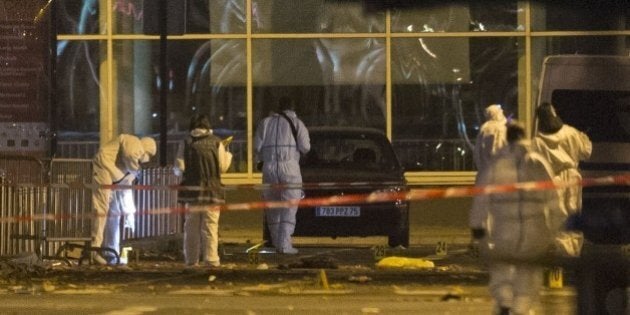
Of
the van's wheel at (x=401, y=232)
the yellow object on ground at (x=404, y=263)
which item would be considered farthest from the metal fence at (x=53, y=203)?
the van's wheel at (x=401, y=232)

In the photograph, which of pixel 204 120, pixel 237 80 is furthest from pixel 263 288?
pixel 237 80

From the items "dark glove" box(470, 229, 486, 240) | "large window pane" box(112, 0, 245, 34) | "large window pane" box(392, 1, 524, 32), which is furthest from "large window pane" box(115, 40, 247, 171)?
"dark glove" box(470, 229, 486, 240)

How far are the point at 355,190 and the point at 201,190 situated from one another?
252cm

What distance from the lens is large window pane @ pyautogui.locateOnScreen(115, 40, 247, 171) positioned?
21219 millimetres

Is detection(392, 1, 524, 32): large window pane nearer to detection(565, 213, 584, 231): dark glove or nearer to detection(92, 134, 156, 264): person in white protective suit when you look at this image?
detection(565, 213, 584, 231): dark glove

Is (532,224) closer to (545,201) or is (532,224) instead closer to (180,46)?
(545,201)

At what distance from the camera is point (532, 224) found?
10875 millimetres

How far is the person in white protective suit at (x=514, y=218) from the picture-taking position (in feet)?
35.0

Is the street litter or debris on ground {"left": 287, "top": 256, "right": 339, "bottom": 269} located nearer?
the street litter

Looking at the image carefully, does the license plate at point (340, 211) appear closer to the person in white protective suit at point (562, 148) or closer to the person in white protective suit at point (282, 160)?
the person in white protective suit at point (282, 160)

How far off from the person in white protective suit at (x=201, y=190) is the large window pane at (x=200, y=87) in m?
5.41

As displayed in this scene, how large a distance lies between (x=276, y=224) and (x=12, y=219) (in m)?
3.27

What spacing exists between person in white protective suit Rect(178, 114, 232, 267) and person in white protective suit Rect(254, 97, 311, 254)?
1.38m

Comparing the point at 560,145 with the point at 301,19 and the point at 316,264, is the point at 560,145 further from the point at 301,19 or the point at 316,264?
the point at 301,19
